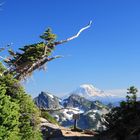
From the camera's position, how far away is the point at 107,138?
3884 cm

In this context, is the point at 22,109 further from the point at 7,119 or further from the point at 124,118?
the point at 124,118

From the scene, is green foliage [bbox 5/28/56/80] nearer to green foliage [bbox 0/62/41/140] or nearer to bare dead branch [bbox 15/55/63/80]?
bare dead branch [bbox 15/55/63/80]

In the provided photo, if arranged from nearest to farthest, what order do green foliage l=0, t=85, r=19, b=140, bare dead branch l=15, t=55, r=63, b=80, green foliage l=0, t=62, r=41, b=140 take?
1. green foliage l=0, t=85, r=19, b=140
2. green foliage l=0, t=62, r=41, b=140
3. bare dead branch l=15, t=55, r=63, b=80

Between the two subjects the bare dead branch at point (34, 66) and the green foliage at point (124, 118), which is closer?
the green foliage at point (124, 118)

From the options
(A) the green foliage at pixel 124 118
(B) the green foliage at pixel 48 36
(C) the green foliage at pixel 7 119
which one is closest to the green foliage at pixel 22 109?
(C) the green foliage at pixel 7 119

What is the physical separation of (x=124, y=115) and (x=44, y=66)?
47.3 ft

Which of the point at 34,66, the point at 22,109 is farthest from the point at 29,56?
the point at 22,109

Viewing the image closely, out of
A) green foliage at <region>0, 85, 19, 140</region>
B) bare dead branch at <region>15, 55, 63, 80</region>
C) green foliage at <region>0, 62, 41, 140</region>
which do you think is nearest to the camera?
green foliage at <region>0, 85, 19, 140</region>

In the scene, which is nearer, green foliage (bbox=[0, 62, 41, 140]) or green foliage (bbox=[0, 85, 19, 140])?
green foliage (bbox=[0, 85, 19, 140])

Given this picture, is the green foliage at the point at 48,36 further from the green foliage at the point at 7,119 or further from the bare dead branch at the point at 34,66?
the green foliage at the point at 7,119

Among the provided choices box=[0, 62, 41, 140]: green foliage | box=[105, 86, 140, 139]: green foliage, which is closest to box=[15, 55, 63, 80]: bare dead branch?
box=[0, 62, 41, 140]: green foliage

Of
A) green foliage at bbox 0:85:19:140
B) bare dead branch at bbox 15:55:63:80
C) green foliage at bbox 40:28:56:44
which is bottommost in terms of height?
green foliage at bbox 0:85:19:140

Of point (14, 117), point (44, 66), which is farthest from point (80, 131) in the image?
point (14, 117)

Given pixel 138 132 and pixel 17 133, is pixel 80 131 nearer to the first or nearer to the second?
pixel 138 132
